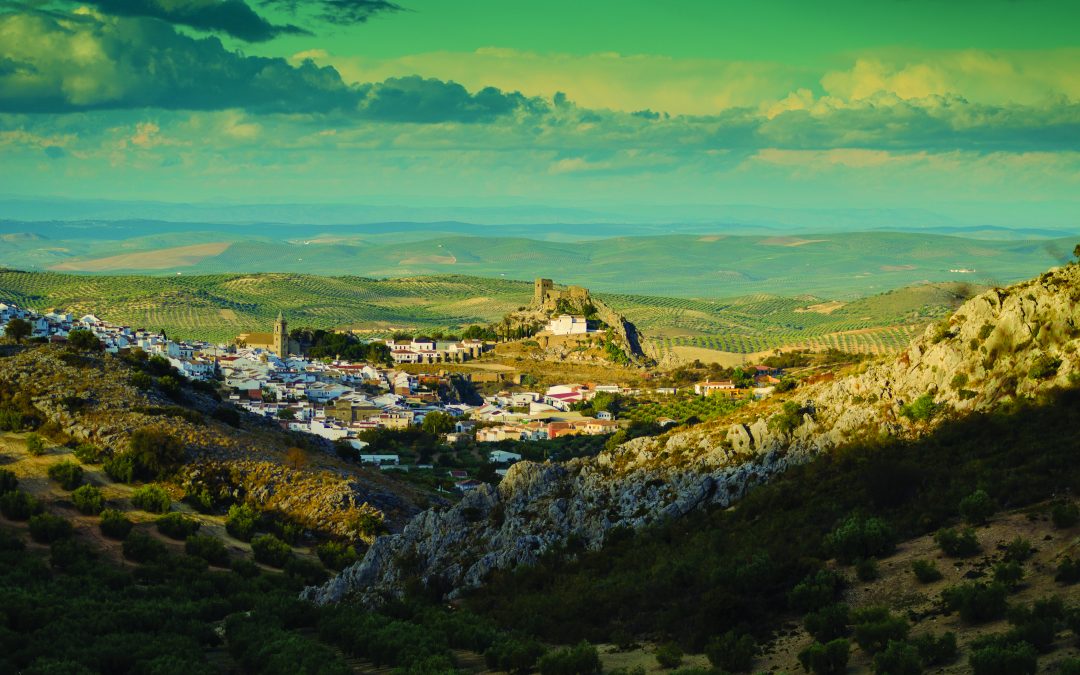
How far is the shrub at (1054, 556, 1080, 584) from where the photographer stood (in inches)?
691

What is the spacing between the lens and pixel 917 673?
1575cm

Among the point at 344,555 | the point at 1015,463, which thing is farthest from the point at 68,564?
the point at 1015,463

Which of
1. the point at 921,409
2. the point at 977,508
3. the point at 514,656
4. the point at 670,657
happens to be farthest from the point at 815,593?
the point at 921,409

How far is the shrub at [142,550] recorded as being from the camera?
31406 mm

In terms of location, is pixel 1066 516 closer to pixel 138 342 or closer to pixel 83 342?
pixel 83 342

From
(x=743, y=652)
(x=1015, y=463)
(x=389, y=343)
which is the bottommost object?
(x=389, y=343)

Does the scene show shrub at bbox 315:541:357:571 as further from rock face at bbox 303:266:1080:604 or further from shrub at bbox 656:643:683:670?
shrub at bbox 656:643:683:670

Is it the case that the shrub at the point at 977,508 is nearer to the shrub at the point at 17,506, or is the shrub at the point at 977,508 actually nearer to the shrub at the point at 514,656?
the shrub at the point at 514,656

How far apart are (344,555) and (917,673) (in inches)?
861

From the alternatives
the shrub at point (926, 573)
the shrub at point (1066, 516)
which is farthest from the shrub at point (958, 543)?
the shrub at point (1066, 516)

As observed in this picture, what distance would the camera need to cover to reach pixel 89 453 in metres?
38.8

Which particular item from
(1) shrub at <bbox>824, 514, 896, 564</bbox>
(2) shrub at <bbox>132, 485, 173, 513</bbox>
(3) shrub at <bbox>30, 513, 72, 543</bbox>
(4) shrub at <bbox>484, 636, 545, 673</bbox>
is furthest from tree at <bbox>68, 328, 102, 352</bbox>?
(1) shrub at <bbox>824, 514, 896, 564</bbox>

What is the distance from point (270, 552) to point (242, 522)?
2391mm

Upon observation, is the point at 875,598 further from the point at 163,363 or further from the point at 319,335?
the point at 319,335
